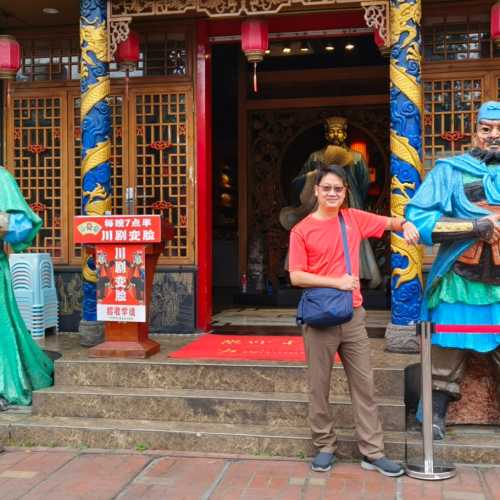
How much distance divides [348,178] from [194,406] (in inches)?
179

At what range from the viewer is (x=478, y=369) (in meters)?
4.79

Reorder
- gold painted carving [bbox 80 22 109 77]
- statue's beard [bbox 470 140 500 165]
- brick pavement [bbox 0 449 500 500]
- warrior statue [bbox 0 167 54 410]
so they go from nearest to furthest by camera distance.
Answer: brick pavement [bbox 0 449 500 500]
statue's beard [bbox 470 140 500 165]
warrior statue [bbox 0 167 54 410]
gold painted carving [bbox 80 22 109 77]

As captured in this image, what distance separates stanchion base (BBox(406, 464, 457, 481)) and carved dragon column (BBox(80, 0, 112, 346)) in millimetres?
3327

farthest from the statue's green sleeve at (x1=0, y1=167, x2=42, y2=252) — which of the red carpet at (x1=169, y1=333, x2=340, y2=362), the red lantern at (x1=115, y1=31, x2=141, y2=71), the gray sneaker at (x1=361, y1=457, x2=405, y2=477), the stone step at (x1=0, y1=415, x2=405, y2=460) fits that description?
the gray sneaker at (x1=361, y1=457, x2=405, y2=477)

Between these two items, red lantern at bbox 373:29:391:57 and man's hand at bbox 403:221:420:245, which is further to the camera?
red lantern at bbox 373:29:391:57

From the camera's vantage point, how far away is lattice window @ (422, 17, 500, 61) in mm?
6699

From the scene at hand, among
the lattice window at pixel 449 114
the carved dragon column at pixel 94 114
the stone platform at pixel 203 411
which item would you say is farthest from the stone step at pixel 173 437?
the lattice window at pixel 449 114

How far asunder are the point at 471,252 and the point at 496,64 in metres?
3.00

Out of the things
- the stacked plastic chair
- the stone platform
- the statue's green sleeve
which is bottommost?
the stone platform

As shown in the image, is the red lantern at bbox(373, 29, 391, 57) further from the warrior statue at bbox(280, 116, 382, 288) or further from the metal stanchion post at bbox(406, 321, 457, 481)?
the metal stanchion post at bbox(406, 321, 457, 481)

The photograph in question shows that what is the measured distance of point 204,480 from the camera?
415cm

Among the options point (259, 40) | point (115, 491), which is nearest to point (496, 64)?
point (259, 40)

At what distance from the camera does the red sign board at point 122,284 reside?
560 cm

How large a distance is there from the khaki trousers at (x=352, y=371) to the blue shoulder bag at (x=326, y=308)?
0.39 feet
